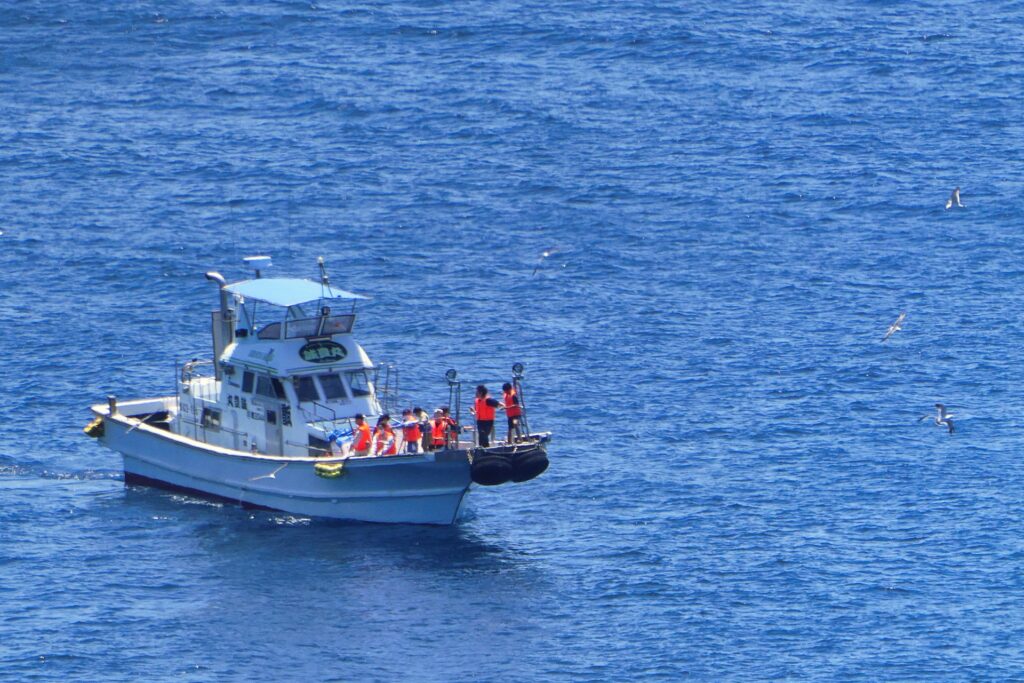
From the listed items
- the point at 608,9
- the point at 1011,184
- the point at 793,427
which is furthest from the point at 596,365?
the point at 608,9

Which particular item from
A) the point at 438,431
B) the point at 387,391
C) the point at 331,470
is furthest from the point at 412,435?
the point at 387,391

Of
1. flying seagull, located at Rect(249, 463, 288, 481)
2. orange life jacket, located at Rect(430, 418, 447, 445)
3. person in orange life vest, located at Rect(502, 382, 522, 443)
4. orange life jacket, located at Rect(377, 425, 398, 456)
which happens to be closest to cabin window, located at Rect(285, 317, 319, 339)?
flying seagull, located at Rect(249, 463, 288, 481)

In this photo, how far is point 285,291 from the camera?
71750mm

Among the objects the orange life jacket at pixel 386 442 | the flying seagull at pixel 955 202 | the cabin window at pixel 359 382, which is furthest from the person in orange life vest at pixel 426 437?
the flying seagull at pixel 955 202

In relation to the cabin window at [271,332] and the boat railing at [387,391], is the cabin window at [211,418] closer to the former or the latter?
the cabin window at [271,332]

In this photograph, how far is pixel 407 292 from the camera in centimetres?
9562

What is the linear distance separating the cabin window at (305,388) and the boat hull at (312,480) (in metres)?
2.56

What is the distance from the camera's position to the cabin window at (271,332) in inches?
Answer: 2835

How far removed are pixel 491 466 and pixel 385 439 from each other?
416 centimetres

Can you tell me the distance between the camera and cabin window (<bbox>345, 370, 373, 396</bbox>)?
72.2 meters

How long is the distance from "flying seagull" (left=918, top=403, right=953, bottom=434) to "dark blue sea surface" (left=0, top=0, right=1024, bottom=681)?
1.84 ft

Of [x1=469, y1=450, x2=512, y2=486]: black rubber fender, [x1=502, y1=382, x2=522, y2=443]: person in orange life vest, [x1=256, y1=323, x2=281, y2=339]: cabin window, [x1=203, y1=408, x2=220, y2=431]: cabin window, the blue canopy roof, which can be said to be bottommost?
[x1=469, y1=450, x2=512, y2=486]: black rubber fender

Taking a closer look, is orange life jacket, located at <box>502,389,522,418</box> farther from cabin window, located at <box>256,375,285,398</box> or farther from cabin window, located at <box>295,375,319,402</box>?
cabin window, located at <box>256,375,285,398</box>

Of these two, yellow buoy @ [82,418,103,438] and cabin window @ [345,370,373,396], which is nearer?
cabin window @ [345,370,373,396]
